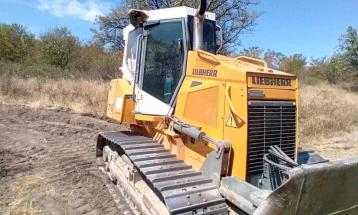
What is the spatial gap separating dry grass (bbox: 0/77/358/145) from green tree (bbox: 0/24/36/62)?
608 inches

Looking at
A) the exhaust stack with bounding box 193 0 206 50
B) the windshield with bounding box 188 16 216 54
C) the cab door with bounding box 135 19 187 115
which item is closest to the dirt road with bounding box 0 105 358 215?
A: the cab door with bounding box 135 19 187 115

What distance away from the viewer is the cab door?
4.09m

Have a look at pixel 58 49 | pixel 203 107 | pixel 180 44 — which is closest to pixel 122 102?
pixel 180 44

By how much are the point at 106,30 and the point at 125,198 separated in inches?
497

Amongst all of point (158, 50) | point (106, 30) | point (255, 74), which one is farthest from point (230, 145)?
point (106, 30)

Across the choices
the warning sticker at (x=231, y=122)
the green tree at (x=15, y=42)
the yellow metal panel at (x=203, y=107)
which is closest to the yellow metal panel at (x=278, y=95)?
the warning sticker at (x=231, y=122)

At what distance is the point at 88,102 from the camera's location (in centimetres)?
1227

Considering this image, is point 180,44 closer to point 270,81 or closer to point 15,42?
point 270,81

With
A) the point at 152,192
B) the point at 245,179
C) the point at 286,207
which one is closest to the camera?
the point at 286,207

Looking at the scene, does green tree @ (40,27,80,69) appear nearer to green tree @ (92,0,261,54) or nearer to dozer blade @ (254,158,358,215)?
green tree @ (92,0,261,54)

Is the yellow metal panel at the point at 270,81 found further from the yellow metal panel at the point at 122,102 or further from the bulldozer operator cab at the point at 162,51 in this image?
the yellow metal panel at the point at 122,102

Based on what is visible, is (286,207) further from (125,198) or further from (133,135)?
(133,135)

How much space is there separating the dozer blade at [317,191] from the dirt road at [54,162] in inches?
102

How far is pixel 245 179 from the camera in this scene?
314 cm
